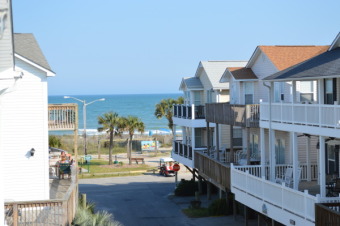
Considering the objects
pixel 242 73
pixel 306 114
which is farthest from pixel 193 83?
pixel 306 114

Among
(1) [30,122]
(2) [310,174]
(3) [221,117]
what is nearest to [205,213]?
(3) [221,117]

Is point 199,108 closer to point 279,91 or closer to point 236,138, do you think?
point 236,138

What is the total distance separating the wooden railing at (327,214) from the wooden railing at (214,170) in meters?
10.4

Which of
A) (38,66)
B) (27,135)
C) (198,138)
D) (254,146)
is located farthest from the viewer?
(198,138)

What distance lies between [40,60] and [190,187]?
17.5 m

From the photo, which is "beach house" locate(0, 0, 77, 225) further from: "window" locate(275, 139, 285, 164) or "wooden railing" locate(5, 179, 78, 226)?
"window" locate(275, 139, 285, 164)

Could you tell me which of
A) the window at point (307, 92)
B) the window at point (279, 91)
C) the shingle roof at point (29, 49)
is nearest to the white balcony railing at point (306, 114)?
the window at point (307, 92)

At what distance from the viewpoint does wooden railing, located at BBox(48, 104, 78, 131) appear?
25.9 meters

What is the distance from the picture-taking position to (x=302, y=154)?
28297mm

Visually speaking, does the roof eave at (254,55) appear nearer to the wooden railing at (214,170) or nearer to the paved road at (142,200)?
the wooden railing at (214,170)

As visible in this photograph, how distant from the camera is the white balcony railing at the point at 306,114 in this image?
60.8ft

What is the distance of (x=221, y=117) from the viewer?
31.0 m

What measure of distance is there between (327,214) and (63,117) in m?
14.0

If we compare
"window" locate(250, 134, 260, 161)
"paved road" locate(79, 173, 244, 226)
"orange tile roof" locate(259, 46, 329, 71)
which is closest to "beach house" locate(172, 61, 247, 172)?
"paved road" locate(79, 173, 244, 226)
